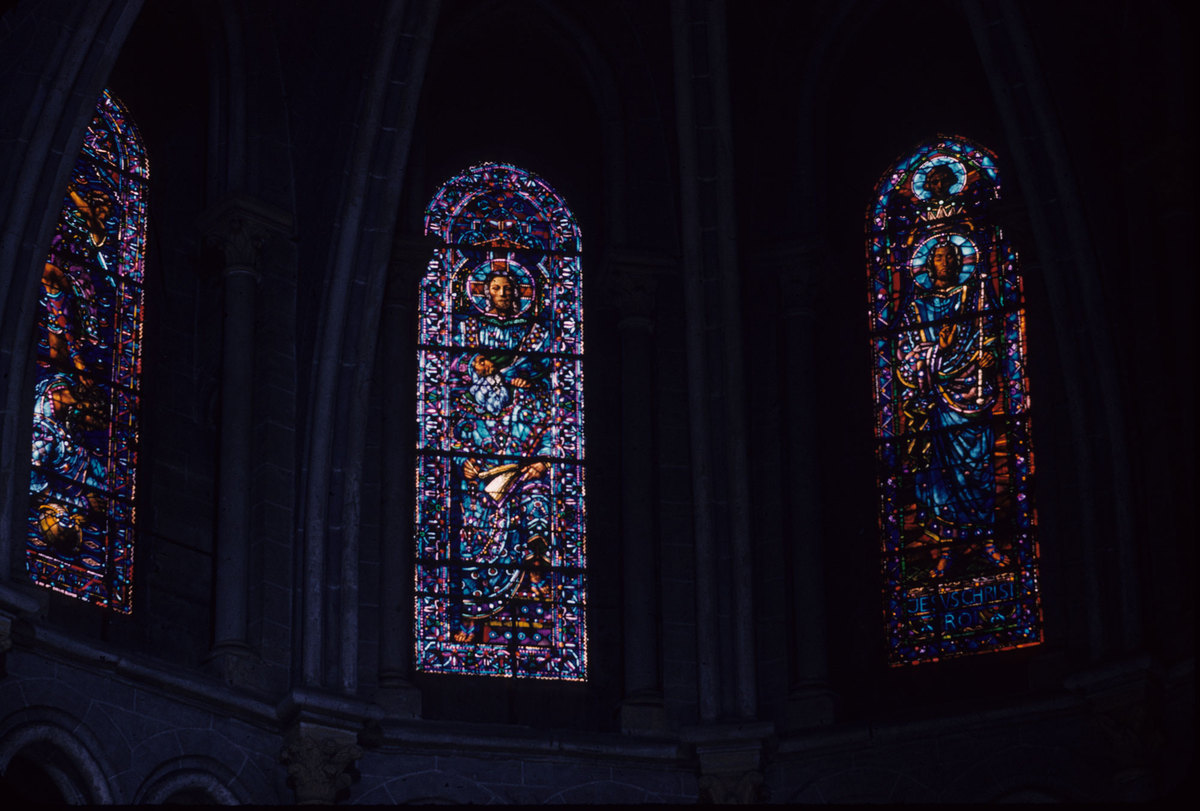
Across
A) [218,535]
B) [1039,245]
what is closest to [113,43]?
[218,535]

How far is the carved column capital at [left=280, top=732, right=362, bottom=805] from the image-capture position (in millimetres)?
18766

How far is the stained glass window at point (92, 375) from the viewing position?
19172 mm

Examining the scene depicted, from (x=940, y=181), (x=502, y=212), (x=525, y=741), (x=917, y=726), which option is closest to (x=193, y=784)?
(x=525, y=741)

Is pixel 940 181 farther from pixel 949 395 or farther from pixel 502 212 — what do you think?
pixel 502 212

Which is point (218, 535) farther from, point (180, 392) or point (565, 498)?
point (565, 498)

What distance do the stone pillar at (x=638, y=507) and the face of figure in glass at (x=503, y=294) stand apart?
0.80 m

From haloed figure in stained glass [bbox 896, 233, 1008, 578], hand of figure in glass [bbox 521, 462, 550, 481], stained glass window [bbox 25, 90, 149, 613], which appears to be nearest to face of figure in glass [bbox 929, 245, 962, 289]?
haloed figure in stained glass [bbox 896, 233, 1008, 578]

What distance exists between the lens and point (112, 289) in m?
20.1

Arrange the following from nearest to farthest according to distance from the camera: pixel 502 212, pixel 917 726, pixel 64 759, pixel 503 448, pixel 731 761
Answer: pixel 64 759 → pixel 917 726 → pixel 731 761 → pixel 503 448 → pixel 502 212

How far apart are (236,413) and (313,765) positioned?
→ 7.94 ft

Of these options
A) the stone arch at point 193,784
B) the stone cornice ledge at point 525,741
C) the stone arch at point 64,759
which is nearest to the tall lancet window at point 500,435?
the stone cornice ledge at point 525,741

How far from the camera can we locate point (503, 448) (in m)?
21.1

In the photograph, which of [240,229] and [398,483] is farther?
[398,483]

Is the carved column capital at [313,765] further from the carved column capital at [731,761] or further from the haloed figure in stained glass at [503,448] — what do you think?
the carved column capital at [731,761]
